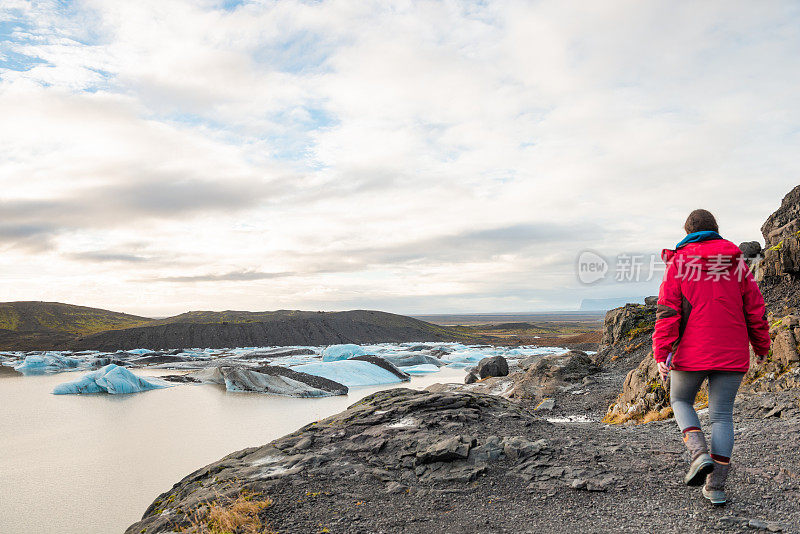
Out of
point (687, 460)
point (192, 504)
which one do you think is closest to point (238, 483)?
point (192, 504)

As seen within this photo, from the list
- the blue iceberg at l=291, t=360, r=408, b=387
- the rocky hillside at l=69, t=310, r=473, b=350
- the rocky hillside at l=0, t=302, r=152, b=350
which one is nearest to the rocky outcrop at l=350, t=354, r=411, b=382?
the blue iceberg at l=291, t=360, r=408, b=387

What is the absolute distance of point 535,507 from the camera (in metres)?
4.71

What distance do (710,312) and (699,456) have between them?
4.25ft

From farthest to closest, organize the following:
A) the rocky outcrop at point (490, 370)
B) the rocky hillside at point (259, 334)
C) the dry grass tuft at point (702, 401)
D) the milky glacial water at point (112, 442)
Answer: the rocky hillside at point (259, 334) < the rocky outcrop at point (490, 370) < the milky glacial water at point (112, 442) < the dry grass tuft at point (702, 401)

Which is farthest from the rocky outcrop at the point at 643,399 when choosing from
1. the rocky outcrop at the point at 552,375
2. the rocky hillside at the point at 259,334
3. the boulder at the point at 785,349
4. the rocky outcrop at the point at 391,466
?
the rocky hillside at the point at 259,334

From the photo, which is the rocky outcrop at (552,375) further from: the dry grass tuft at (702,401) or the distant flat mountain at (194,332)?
the distant flat mountain at (194,332)

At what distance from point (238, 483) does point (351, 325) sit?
8353 centimetres

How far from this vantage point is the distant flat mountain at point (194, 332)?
71.6 m

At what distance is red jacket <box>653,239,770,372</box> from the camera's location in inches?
156

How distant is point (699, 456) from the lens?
4094 millimetres

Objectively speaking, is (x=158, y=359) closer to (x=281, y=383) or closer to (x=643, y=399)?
(x=281, y=383)

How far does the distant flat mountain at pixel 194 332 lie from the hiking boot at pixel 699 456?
256 ft

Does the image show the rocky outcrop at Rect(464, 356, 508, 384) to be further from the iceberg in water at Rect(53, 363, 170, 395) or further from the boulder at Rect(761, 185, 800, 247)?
the iceberg in water at Rect(53, 363, 170, 395)

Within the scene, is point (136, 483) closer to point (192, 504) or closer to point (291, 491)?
point (192, 504)
